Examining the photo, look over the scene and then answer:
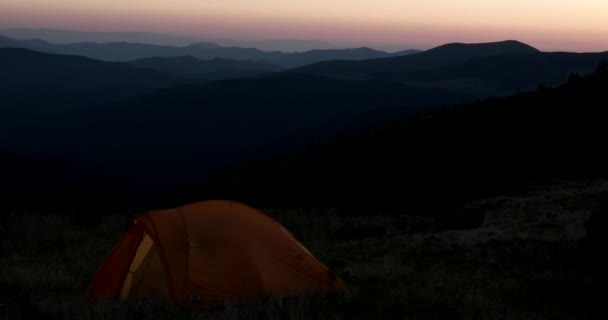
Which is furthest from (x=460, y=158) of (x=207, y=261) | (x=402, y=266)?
(x=207, y=261)

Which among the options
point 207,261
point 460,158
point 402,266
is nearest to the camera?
point 207,261

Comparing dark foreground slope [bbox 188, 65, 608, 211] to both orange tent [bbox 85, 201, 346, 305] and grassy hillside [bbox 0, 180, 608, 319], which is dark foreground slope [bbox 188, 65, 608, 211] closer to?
grassy hillside [bbox 0, 180, 608, 319]

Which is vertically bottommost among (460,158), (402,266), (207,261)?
(460,158)

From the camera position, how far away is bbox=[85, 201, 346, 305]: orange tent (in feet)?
28.7

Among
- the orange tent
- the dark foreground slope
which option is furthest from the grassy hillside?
the dark foreground slope

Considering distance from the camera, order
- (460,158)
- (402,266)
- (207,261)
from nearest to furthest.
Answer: (207,261) → (402,266) → (460,158)

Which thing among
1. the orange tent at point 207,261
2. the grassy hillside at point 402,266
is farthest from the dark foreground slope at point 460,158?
the orange tent at point 207,261

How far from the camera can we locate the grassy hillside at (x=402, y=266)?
7348 mm

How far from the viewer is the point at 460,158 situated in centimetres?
3944

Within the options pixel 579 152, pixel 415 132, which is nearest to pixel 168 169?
pixel 415 132

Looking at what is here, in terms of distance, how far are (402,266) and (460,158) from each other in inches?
1132

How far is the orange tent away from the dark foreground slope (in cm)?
2015

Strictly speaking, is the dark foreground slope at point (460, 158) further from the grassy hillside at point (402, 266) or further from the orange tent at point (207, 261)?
the orange tent at point (207, 261)

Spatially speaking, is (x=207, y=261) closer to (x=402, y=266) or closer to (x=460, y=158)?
(x=402, y=266)
